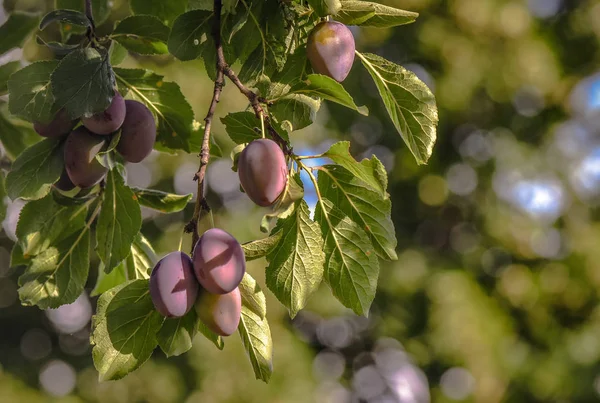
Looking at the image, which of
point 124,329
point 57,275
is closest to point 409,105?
point 124,329

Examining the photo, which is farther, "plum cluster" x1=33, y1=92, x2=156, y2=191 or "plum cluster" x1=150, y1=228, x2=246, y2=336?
"plum cluster" x1=33, y1=92, x2=156, y2=191

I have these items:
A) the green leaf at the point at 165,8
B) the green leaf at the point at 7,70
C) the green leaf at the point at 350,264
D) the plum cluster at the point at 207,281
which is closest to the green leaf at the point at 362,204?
the green leaf at the point at 350,264

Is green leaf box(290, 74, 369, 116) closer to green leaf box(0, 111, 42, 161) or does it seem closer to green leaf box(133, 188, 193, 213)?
green leaf box(133, 188, 193, 213)

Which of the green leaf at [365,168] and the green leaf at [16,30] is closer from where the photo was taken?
the green leaf at [365,168]

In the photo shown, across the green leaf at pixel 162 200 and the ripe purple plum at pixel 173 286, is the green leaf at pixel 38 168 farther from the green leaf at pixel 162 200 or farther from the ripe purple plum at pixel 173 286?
the ripe purple plum at pixel 173 286

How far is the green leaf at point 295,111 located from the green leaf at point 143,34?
0.21 m

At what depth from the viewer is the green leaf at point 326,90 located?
0.56 metres

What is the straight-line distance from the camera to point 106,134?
0.69 metres

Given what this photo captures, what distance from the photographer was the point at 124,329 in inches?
23.7

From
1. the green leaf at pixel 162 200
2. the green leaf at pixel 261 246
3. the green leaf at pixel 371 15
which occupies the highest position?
the green leaf at pixel 371 15

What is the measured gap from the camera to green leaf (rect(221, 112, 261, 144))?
2.03 ft

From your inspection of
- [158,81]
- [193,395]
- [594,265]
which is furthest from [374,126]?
[158,81]

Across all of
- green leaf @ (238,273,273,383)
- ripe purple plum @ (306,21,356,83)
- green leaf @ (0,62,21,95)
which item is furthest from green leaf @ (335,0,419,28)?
green leaf @ (0,62,21,95)

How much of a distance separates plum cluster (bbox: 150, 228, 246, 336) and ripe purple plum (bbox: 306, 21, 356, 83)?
0.16 m
